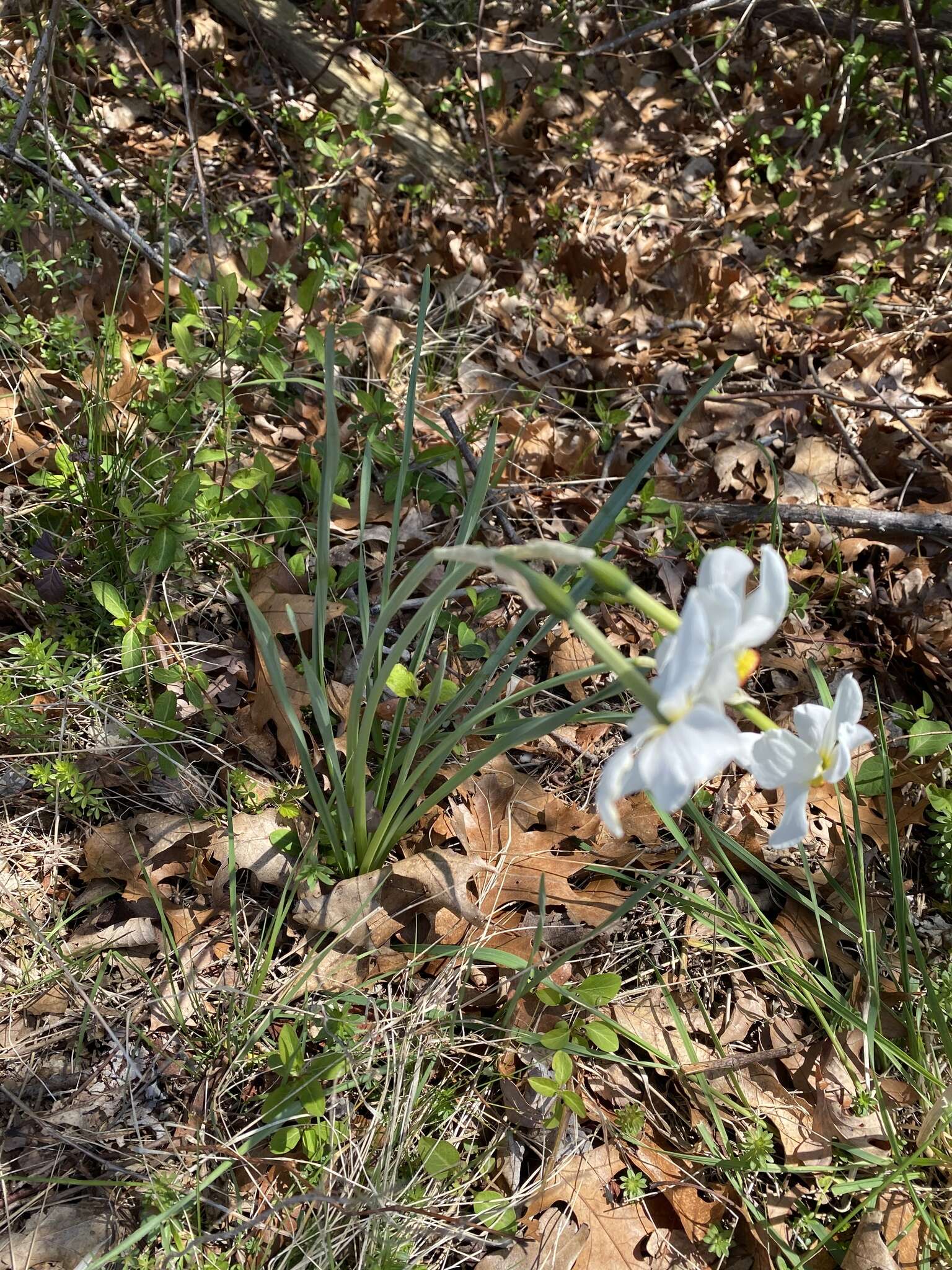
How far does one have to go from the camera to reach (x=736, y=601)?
0.85 meters

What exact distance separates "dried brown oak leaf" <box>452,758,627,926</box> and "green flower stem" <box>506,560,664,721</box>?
1.01 metres

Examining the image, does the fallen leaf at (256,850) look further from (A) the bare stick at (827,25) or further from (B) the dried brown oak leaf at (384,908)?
(A) the bare stick at (827,25)

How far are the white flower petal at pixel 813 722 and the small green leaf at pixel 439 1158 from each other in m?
0.99

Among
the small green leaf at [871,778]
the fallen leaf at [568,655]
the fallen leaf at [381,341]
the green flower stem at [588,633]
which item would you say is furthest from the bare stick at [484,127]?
the green flower stem at [588,633]

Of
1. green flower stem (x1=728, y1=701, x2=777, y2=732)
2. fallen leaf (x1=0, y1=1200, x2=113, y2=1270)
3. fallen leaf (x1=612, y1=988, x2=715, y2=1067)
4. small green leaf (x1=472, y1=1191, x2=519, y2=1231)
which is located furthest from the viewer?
fallen leaf (x1=612, y1=988, x2=715, y2=1067)

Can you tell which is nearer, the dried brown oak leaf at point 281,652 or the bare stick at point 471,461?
the dried brown oak leaf at point 281,652

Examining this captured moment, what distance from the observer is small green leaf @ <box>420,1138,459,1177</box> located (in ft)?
4.74

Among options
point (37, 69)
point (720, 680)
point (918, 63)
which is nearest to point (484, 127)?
point (37, 69)

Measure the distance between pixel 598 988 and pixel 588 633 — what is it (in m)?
0.96

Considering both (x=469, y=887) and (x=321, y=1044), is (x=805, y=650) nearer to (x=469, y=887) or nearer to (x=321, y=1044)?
(x=469, y=887)

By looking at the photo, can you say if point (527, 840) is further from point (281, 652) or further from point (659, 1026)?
point (281, 652)

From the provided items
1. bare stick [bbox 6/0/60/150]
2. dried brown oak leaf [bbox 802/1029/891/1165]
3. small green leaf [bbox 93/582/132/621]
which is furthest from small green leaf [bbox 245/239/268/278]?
dried brown oak leaf [bbox 802/1029/891/1165]

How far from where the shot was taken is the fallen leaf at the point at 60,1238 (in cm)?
133

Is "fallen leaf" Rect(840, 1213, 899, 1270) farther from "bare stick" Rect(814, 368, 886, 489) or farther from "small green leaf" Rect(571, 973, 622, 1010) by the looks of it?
"bare stick" Rect(814, 368, 886, 489)
